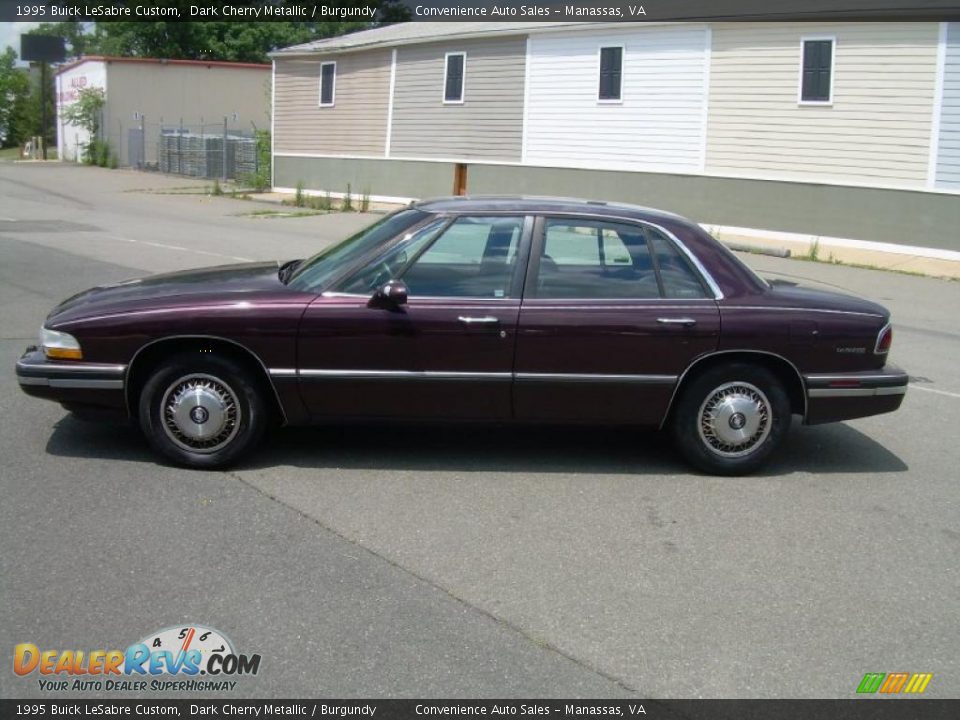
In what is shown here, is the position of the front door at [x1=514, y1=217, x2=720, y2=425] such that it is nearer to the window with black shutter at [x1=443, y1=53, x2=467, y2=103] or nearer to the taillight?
the taillight

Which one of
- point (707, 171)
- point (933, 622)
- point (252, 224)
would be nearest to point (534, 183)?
point (707, 171)

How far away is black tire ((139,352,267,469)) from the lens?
5.64m

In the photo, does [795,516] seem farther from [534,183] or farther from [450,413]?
[534,183]

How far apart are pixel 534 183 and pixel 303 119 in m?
10.2

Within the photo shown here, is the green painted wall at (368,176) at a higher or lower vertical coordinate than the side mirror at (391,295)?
higher

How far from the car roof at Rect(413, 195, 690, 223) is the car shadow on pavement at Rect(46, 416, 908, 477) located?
49.1 inches

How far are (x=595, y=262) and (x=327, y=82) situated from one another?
27.8 metres

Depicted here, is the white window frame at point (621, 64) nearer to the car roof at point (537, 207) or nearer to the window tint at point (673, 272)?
the car roof at point (537, 207)

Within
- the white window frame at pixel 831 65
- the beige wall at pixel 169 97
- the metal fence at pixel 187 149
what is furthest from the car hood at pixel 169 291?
the beige wall at pixel 169 97

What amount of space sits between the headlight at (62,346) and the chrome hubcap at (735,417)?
3463 millimetres

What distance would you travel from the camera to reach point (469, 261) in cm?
588

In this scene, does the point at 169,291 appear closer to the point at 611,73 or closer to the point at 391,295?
the point at 391,295

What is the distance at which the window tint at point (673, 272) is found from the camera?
19.2ft
